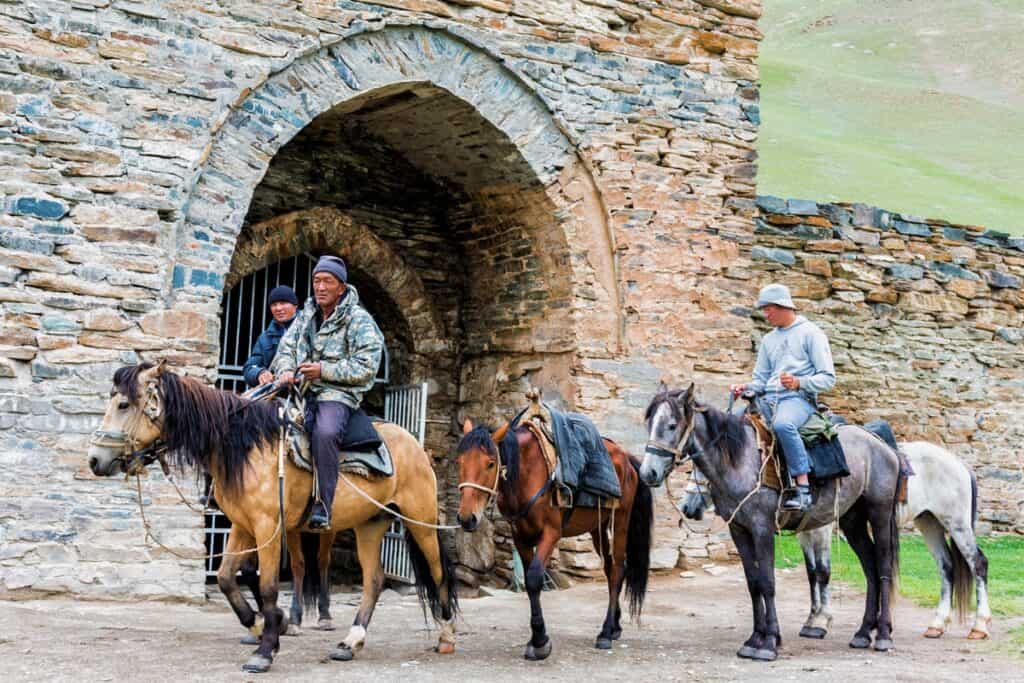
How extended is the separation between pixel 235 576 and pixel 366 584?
713 millimetres

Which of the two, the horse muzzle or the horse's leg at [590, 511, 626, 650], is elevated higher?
the horse muzzle

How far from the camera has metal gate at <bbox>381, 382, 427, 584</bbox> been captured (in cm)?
999

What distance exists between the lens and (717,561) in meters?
9.67

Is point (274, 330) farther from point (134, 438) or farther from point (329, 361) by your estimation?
point (134, 438)

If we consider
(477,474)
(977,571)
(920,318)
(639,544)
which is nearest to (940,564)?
(977,571)

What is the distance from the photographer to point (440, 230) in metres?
10.8

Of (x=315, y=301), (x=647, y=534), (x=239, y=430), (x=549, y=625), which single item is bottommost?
(x=549, y=625)

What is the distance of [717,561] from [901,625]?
2340 millimetres

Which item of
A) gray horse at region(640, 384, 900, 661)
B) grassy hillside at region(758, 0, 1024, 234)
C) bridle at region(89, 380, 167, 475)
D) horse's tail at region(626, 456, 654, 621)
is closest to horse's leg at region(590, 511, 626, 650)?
horse's tail at region(626, 456, 654, 621)

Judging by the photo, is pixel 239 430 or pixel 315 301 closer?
pixel 239 430

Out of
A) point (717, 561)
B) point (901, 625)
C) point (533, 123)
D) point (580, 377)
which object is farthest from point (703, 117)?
point (901, 625)

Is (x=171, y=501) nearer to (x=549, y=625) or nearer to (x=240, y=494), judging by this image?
(x=240, y=494)

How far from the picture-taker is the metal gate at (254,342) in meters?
10.0

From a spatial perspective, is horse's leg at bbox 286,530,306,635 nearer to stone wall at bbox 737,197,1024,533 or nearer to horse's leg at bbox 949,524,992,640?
horse's leg at bbox 949,524,992,640
